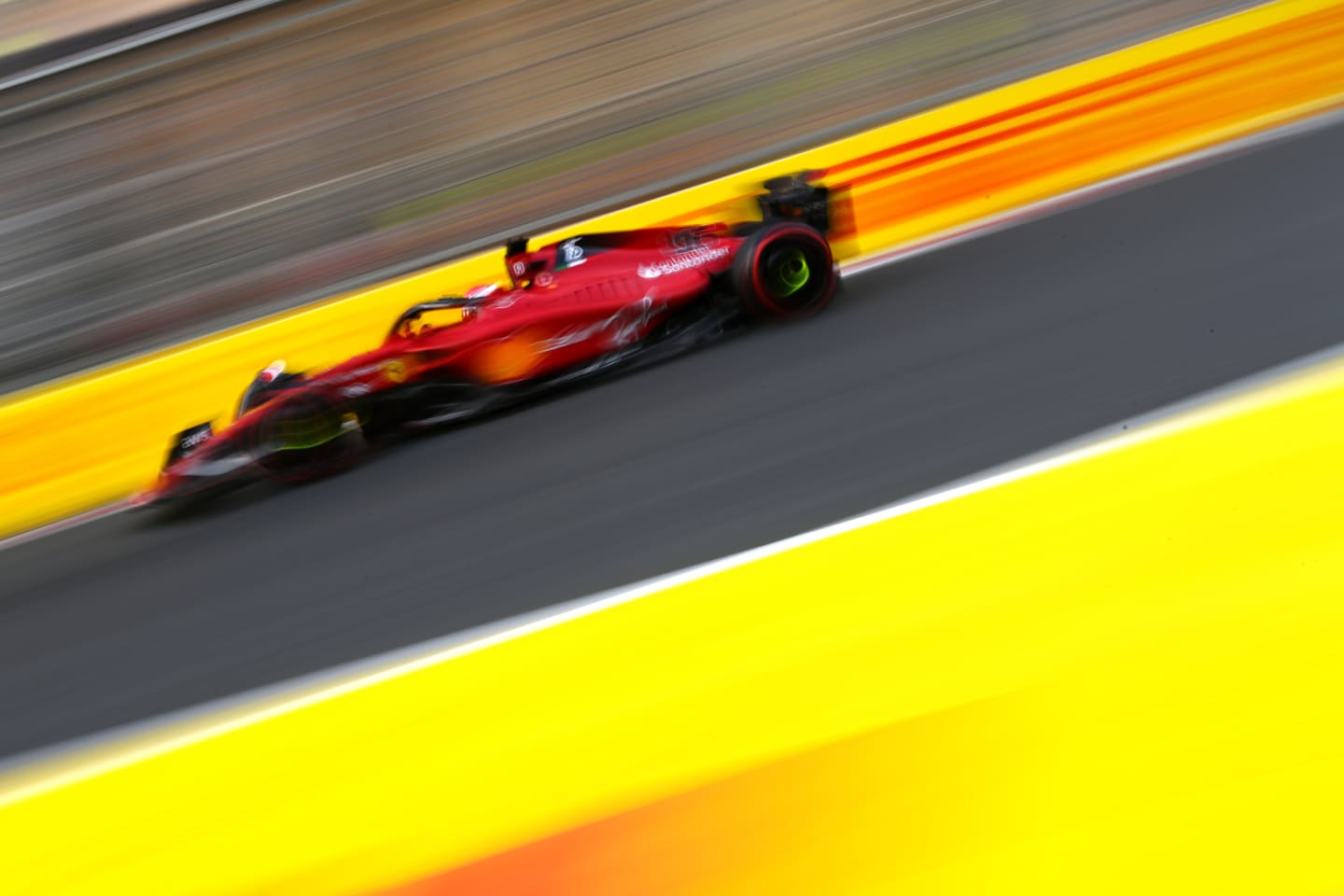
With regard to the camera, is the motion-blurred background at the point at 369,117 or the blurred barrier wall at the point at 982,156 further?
the motion-blurred background at the point at 369,117

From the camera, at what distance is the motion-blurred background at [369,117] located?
9.47 metres

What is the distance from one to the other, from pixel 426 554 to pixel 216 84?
6.73 meters

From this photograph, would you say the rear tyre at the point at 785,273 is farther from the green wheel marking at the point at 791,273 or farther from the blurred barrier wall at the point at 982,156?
the blurred barrier wall at the point at 982,156

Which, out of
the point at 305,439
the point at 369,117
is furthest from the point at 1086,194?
the point at 369,117

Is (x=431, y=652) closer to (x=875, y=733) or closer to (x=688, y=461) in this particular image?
(x=688, y=461)

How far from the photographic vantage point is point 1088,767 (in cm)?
209

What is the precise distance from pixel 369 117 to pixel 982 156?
510 cm

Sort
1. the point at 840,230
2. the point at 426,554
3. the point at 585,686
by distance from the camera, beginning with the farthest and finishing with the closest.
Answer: the point at 840,230
the point at 426,554
the point at 585,686

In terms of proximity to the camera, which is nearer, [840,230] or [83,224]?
[840,230]

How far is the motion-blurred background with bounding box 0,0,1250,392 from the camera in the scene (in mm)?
9469

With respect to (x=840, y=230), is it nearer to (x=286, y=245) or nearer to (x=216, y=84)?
(x=286, y=245)

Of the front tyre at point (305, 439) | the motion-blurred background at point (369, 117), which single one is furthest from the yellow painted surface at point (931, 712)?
the motion-blurred background at point (369, 117)

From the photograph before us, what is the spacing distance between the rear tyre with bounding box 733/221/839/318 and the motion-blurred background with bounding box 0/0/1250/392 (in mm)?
4037

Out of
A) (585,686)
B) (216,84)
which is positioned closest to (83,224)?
(216,84)
